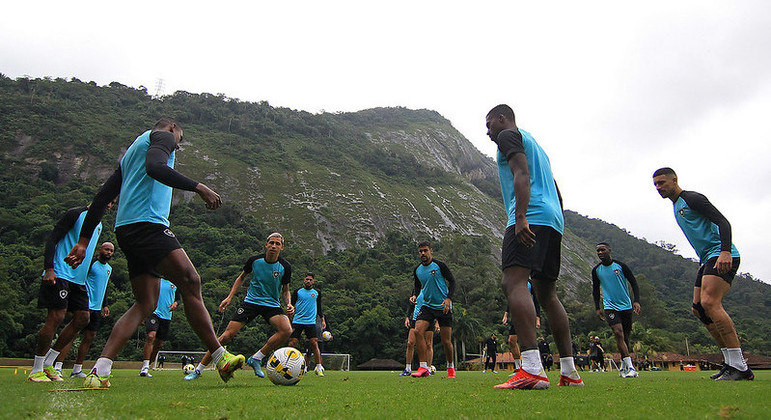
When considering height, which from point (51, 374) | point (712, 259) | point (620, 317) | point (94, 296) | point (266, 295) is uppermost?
point (712, 259)

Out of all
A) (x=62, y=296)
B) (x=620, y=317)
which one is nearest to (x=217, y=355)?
(x=62, y=296)

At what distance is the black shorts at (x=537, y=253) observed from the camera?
391 cm

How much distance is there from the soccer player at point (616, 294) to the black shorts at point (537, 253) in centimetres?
490

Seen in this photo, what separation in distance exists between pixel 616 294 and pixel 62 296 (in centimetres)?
898

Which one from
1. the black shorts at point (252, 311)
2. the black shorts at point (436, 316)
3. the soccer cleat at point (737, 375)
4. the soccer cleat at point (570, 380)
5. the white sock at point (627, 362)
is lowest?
the white sock at point (627, 362)

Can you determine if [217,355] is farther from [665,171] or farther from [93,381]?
[665,171]

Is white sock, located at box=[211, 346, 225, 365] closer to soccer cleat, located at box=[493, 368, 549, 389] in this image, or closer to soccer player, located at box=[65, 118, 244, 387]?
soccer player, located at box=[65, 118, 244, 387]

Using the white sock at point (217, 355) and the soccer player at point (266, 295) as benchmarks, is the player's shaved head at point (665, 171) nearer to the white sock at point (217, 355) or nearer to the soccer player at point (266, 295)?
the soccer player at point (266, 295)

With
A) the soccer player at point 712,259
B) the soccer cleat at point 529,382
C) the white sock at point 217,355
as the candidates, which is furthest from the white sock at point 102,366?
the soccer player at point 712,259

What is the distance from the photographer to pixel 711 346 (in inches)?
2509

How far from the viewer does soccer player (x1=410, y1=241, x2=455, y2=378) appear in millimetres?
8070

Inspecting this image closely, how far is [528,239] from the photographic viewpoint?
371 centimetres

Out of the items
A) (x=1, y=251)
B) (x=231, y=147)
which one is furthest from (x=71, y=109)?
(x=1, y=251)

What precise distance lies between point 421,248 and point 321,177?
8872 cm
